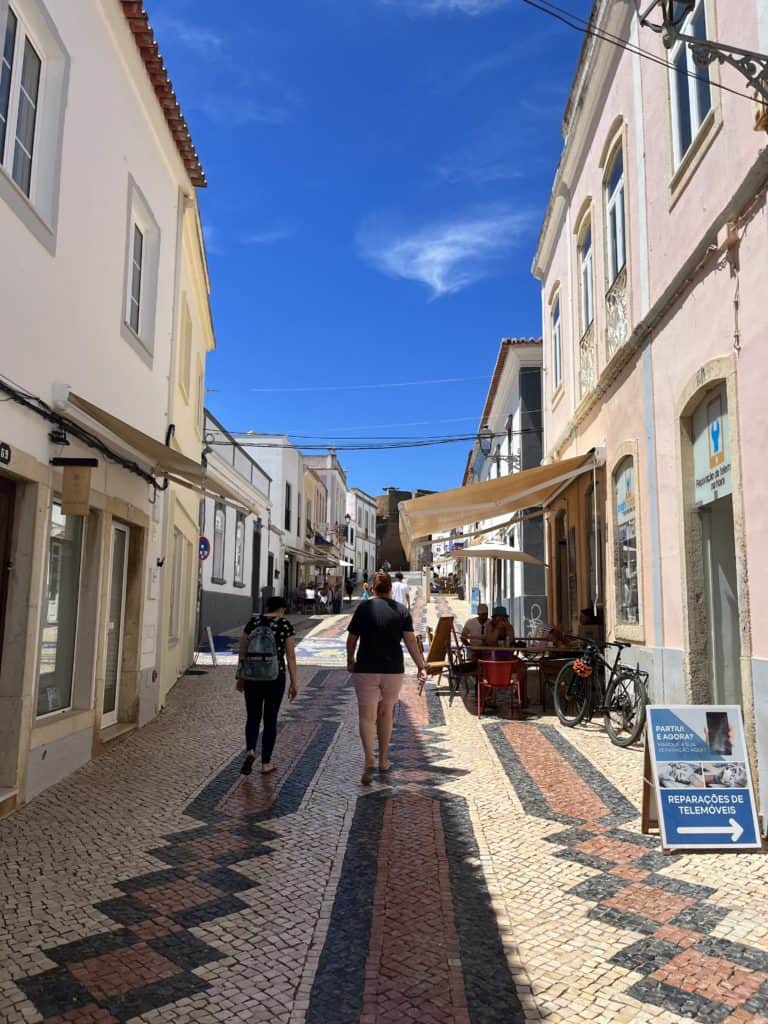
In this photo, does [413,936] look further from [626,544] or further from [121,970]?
[626,544]

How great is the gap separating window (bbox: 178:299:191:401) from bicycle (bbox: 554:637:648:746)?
625 centimetres

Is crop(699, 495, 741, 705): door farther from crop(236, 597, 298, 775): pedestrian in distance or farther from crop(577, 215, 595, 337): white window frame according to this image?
crop(577, 215, 595, 337): white window frame

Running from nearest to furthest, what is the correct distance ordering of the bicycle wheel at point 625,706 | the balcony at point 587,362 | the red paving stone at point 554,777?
the red paving stone at point 554,777 → the bicycle wheel at point 625,706 → the balcony at point 587,362

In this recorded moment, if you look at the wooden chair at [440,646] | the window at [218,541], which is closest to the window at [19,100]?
the wooden chair at [440,646]

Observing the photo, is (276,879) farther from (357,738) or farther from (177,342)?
(177,342)

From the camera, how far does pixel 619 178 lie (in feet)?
30.5

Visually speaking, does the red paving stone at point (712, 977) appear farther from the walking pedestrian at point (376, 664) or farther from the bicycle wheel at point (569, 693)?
the bicycle wheel at point (569, 693)

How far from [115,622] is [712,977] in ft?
20.9

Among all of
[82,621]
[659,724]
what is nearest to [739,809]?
[659,724]

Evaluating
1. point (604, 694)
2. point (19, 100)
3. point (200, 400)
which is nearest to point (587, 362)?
point (604, 694)

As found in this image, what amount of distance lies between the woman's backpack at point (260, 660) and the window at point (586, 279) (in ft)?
22.8

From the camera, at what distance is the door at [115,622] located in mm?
7680

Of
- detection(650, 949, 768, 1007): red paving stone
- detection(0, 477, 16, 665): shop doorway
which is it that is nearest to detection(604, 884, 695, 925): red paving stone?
detection(650, 949, 768, 1007): red paving stone

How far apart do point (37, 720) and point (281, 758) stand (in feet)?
6.56
